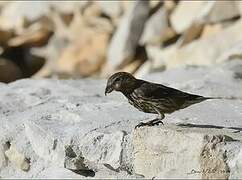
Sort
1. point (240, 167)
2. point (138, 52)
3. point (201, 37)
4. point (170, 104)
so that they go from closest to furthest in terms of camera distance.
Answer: point (240, 167) < point (170, 104) < point (201, 37) < point (138, 52)

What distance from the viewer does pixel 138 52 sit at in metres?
10.4

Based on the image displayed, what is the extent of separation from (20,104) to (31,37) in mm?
6458

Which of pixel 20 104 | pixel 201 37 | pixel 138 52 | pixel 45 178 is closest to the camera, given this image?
pixel 45 178

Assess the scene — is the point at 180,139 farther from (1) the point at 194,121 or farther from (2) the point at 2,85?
(2) the point at 2,85

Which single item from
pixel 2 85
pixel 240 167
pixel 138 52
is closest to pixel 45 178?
pixel 240 167

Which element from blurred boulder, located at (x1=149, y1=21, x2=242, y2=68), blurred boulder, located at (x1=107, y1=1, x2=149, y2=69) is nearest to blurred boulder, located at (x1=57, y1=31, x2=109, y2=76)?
blurred boulder, located at (x1=107, y1=1, x2=149, y2=69)

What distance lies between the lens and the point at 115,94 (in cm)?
616

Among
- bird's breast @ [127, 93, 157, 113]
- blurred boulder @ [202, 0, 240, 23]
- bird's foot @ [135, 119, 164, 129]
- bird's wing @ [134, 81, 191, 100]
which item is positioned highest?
blurred boulder @ [202, 0, 240, 23]

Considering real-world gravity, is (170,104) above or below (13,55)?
below

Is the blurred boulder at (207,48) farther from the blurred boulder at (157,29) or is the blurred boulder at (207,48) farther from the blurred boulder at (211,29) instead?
the blurred boulder at (157,29)

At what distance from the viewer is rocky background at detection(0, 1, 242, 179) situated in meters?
4.14

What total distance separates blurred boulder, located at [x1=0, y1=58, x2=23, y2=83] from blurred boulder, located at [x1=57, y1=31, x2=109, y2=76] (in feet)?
2.05

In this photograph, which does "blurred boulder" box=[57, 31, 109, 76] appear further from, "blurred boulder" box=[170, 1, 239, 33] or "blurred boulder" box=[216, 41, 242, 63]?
"blurred boulder" box=[216, 41, 242, 63]

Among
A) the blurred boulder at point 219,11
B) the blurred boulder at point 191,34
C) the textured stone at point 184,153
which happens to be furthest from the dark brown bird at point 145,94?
the blurred boulder at point 191,34
